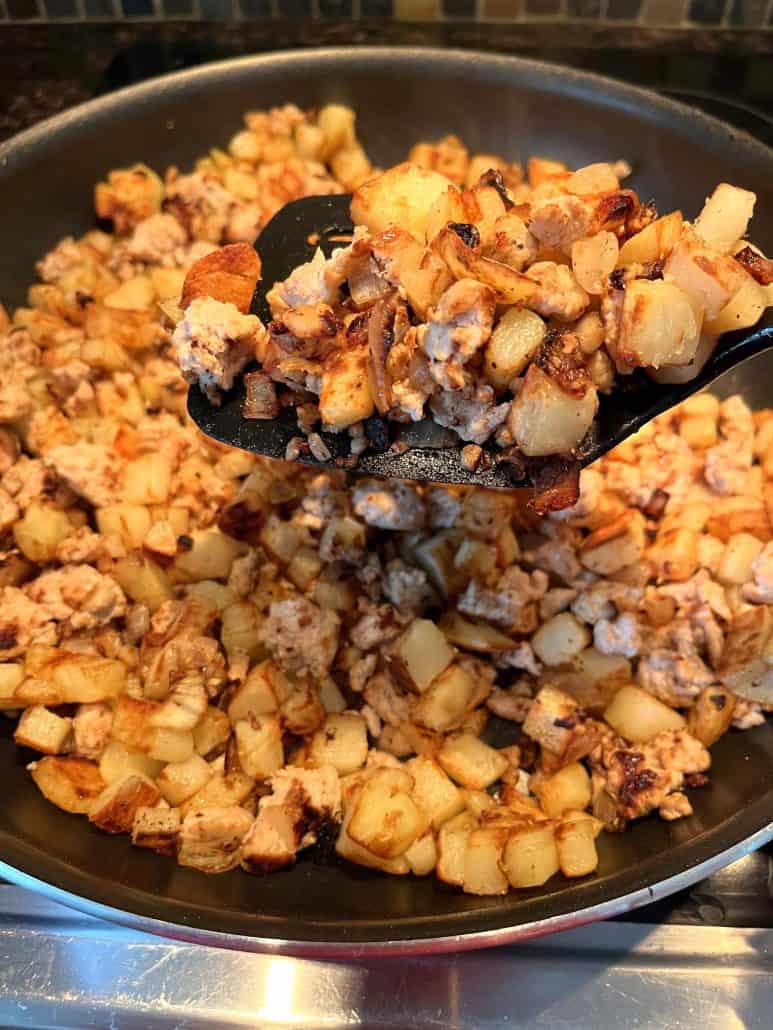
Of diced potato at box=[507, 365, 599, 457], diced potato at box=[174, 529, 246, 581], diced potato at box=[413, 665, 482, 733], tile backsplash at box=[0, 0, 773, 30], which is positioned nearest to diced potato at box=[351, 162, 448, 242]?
diced potato at box=[507, 365, 599, 457]

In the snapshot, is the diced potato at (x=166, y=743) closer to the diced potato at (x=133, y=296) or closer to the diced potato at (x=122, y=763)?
the diced potato at (x=122, y=763)

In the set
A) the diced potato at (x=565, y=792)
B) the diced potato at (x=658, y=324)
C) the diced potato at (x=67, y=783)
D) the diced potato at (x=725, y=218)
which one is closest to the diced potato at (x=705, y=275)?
the diced potato at (x=658, y=324)

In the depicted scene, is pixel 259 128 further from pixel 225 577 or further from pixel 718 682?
pixel 718 682

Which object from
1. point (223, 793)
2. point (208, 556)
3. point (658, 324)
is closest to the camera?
point (658, 324)

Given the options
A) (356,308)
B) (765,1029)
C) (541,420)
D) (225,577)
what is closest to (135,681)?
(225,577)

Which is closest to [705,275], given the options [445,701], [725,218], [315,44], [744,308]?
[744,308]

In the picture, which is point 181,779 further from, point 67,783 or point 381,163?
point 381,163
